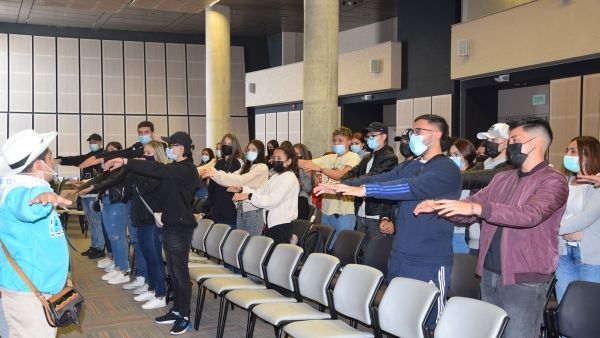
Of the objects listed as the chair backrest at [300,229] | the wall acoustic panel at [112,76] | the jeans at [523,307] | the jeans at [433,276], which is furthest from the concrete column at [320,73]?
the wall acoustic panel at [112,76]

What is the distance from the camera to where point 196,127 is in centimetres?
1922

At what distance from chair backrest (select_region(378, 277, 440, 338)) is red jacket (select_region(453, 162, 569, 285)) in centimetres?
45

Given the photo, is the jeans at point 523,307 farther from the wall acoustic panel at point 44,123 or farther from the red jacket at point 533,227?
the wall acoustic panel at point 44,123

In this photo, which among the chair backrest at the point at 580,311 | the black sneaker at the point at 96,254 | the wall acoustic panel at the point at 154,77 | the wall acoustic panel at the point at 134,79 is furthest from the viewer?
the wall acoustic panel at the point at 154,77

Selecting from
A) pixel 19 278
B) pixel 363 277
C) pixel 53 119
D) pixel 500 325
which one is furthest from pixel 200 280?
A: pixel 53 119

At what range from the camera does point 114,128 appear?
18328 millimetres

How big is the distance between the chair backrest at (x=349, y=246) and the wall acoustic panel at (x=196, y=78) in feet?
47.2

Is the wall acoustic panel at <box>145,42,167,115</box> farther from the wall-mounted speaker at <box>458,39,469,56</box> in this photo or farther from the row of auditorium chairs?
the row of auditorium chairs

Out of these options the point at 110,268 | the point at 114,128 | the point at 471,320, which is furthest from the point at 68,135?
the point at 471,320

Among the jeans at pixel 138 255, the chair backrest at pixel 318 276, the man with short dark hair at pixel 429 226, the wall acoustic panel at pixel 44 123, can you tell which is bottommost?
the jeans at pixel 138 255

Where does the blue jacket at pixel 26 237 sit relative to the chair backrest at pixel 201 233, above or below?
above

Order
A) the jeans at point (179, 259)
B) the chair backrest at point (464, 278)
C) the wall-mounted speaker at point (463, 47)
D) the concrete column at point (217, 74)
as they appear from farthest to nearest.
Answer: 1. the concrete column at point (217, 74)
2. the wall-mounted speaker at point (463, 47)
3. the jeans at point (179, 259)
4. the chair backrest at point (464, 278)

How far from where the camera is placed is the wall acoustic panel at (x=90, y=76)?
17938 millimetres

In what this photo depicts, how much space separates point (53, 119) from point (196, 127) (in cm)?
419
